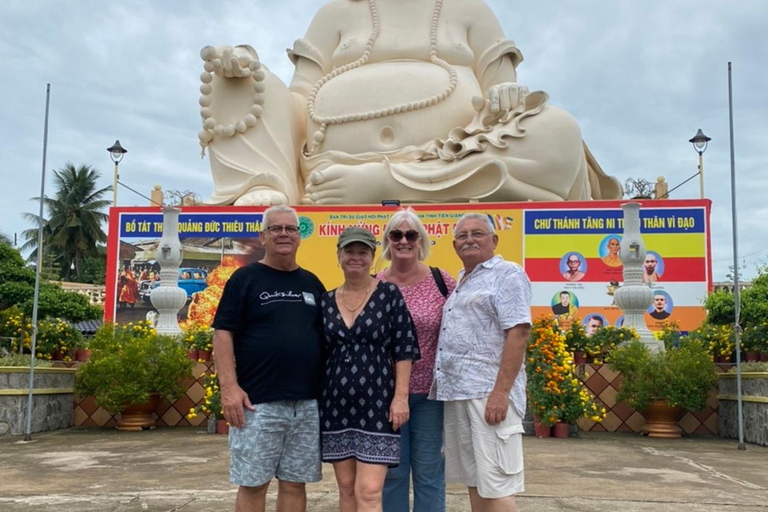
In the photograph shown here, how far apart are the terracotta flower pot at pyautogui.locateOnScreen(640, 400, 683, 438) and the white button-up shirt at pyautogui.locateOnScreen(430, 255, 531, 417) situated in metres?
3.93

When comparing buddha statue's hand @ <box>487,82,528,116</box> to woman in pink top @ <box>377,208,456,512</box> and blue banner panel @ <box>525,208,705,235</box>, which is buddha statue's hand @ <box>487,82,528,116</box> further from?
woman in pink top @ <box>377,208,456,512</box>

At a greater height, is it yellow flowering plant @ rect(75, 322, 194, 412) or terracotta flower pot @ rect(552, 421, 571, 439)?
yellow flowering plant @ rect(75, 322, 194, 412)

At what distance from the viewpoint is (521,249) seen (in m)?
8.99

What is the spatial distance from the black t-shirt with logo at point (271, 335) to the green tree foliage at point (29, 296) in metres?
9.27

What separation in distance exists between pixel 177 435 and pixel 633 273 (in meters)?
4.21

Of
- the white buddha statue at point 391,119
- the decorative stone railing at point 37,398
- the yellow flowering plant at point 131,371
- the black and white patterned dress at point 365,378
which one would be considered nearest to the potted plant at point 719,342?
the white buddha statue at point 391,119

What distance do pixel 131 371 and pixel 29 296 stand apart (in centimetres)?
596

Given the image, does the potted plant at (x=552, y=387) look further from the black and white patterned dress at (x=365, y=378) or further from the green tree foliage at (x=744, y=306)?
the black and white patterned dress at (x=365, y=378)

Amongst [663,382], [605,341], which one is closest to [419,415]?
[663,382]

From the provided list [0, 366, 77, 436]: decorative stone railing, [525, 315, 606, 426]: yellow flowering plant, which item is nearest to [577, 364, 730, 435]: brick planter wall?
[525, 315, 606, 426]: yellow flowering plant

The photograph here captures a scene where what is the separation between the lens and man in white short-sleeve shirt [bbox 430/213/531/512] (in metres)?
2.39

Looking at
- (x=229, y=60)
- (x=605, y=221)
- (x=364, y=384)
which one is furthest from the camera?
(x=229, y=60)

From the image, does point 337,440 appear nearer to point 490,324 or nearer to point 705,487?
point 490,324

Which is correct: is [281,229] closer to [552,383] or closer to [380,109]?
[552,383]
